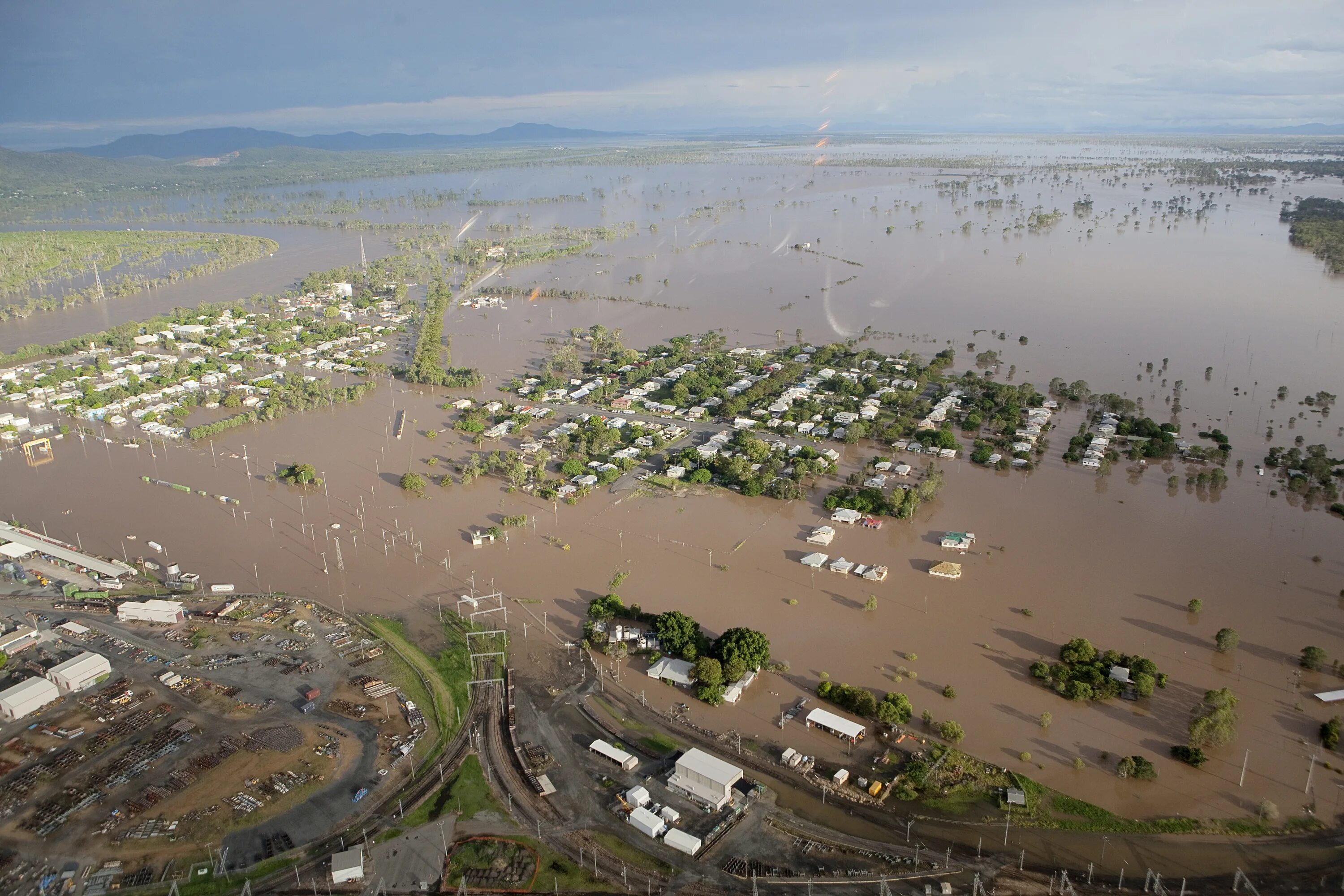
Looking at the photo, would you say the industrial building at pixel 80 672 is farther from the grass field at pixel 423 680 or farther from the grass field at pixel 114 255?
the grass field at pixel 114 255

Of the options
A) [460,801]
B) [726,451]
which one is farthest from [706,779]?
[726,451]

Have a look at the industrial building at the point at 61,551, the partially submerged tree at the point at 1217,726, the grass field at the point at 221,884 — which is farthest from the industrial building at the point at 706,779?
the industrial building at the point at 61,551

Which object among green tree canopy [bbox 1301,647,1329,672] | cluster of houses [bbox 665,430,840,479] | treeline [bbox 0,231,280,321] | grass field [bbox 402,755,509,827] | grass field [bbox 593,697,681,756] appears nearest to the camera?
grass field [bbox 402,755,509,827]

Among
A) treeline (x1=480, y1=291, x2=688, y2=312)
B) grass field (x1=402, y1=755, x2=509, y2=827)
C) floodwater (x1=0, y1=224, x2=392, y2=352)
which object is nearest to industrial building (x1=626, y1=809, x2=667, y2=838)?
grass field (x1=402, y1=755, x2=509, y2=827)

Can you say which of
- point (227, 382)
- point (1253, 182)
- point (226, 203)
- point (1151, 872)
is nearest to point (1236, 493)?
point (1151, 872)

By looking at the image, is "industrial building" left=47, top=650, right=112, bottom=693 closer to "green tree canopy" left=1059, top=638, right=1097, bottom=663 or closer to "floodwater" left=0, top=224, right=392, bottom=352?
"green tree canopy" left=1059, top=638, right=1097, bottom=663

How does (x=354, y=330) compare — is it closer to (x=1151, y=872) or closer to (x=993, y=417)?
(x=993, y=417)
